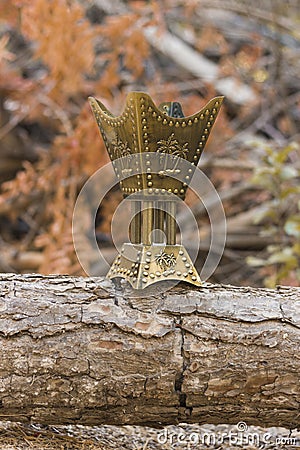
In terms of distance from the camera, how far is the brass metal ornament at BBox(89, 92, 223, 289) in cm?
109

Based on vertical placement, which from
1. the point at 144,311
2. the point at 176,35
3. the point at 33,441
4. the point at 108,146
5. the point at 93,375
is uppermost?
the point at 176,35

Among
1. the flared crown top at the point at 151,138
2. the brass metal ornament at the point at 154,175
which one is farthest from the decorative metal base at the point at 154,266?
the flared crown top at the point at 151,138

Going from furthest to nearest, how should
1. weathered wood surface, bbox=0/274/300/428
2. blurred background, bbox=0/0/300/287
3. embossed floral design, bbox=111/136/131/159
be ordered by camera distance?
blurred background, bbox=0/0/300/287, embossed floral design, bbox=111/136/131/159, weathered wood surface, bbox=0/274/300/428

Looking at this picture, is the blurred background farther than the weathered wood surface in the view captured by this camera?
Yes

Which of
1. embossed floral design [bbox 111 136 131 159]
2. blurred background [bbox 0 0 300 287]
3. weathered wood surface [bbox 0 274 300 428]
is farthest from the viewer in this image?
blurred background [bbox 0 0 300 287]

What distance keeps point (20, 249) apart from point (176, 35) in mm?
1775

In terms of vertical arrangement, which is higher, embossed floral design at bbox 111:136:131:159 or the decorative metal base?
embossed floral design at bbox 111:136:131:159

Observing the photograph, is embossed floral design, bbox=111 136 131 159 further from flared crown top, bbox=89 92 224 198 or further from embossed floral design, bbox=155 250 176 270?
embossed floral design, bbox=155 250 176 270

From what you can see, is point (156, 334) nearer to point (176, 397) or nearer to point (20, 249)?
point (176, 397)

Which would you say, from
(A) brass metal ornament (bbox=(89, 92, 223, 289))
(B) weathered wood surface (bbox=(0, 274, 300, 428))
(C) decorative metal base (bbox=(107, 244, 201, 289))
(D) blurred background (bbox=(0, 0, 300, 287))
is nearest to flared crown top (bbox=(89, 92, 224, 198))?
(A) brass metal ornament (bbox=(89, 92, 223, 289))

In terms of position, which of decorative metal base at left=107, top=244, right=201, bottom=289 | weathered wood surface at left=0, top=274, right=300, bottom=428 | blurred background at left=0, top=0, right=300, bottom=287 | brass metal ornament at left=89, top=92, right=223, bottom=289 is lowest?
weathered wood surface at left=0, top=274, right=300, bottom=428

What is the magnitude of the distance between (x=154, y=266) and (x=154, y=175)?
0.59 feet

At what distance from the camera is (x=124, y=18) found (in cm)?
258

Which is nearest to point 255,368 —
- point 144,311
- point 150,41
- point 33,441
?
point 144,311
